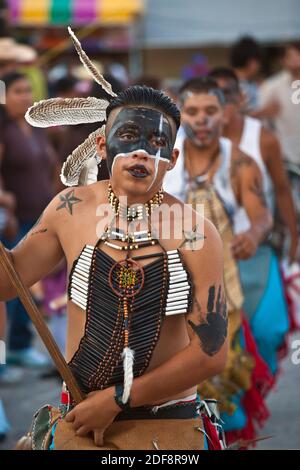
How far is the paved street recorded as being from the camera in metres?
5.93

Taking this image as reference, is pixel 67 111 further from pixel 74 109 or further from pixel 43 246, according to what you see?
pixel 43 246

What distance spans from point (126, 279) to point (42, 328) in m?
0.29

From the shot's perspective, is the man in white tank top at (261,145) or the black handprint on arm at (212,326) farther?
the man in white tank top at (261,145)

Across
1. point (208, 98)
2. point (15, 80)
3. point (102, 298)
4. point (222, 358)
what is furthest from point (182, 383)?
point (15, 80)

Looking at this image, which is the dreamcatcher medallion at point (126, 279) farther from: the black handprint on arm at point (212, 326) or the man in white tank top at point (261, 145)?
the man in white tank top at point (261, 145)

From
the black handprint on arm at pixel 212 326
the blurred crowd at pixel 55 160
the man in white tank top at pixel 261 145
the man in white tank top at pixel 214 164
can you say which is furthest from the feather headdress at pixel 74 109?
the man in white tank top at pixel 261 145

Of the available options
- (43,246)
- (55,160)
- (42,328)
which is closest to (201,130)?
(43,246)

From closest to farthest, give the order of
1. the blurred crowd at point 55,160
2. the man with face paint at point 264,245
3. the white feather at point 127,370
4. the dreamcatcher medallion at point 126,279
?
the white feather at point 127,370, the dreamcatcher medallion at point 126,279, the man with face paint at point 264,245, the blurred crowd at point 55,160

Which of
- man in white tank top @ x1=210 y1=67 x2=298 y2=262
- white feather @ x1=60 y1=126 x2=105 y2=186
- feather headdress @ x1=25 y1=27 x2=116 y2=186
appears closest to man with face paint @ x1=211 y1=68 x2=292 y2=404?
man in white tank top @ x1=210 y1=67 x2=298 y2=262

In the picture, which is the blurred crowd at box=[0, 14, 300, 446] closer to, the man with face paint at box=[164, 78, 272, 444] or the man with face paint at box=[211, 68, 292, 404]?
the man with face paint at box=[211, 68, 292, 404]

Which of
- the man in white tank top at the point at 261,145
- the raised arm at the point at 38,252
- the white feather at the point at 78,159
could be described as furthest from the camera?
the man in white tank top at the point at 261,145

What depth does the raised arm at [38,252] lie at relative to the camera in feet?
10.9

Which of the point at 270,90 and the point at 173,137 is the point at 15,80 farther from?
the point at 173,137

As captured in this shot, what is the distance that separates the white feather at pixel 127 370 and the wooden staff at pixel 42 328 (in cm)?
16
